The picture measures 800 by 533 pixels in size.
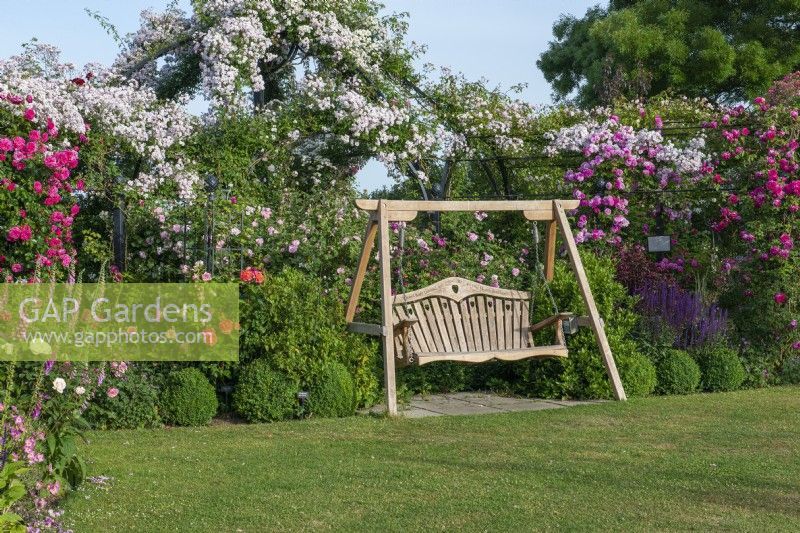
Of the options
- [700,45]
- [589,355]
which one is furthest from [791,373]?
[700,45]

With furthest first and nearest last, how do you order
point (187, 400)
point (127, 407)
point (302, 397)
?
point (302, 397) → point (187, 400) → point (127, 407)

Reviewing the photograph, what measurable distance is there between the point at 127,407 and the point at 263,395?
881 millimetres

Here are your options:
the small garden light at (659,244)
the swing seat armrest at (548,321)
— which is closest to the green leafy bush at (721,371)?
the swing seat armrest at (548,321)

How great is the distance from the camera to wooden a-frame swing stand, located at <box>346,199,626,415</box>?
275 inches

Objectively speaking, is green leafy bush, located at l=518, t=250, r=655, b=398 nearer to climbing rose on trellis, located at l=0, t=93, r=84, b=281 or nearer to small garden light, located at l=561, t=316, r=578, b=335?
small garden light, located at l=561, t=316, r=578, b=335

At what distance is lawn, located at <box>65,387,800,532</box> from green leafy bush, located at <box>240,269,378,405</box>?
52cm

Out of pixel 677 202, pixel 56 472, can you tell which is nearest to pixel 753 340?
pixel 677 202

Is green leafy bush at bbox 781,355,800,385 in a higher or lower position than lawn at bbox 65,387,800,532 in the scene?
higher

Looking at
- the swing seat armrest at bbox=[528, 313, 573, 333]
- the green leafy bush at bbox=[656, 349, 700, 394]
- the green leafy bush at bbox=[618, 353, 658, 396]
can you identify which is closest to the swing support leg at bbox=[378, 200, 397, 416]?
the swing seat armrest at bbox=[528, 313, 573, 333]

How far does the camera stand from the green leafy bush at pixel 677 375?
8094mm

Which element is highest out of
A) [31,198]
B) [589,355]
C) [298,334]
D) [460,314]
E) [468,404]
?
[31,198]

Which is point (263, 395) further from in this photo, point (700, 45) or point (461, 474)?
point (700, 45)

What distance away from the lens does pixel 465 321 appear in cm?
771

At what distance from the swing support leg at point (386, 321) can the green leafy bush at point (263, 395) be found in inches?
25.1
